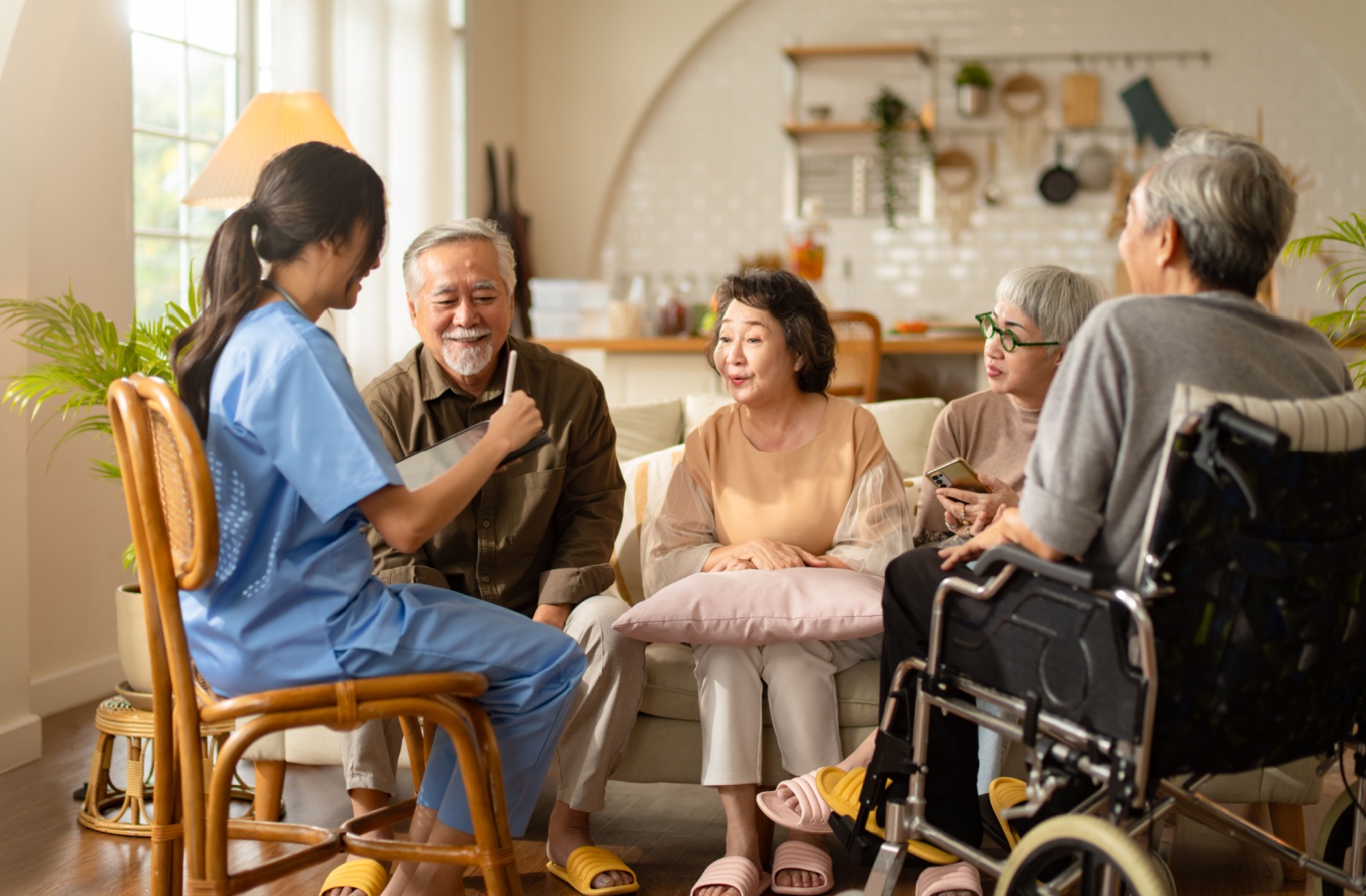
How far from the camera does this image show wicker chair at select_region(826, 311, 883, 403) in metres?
4.68

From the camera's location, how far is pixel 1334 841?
188 centimetres

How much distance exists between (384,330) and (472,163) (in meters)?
1.63

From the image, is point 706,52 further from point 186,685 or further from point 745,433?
point 186,685

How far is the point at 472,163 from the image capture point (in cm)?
606

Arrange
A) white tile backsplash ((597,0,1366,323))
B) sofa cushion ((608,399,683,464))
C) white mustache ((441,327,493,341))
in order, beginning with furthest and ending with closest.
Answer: white tile backsplash ((597,0,1366,323)) → sofa cushion ((608,399,683,464)) → white mustache ((441,327,493,341))

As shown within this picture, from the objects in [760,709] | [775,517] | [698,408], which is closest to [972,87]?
[698,408]

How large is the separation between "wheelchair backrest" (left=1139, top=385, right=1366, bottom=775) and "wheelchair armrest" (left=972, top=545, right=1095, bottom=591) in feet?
0.23

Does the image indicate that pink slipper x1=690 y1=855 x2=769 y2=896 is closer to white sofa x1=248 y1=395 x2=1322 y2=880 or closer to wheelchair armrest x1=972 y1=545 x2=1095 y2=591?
white sofa x1=248 y1=395 x2=1322 y2=880

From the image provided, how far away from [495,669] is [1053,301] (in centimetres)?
130

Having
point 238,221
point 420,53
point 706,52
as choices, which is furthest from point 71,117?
point 706,52

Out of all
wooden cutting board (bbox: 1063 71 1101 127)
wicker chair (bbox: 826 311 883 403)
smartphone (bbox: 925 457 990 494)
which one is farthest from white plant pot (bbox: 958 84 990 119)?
smartphone (bbox: 925 457 990 494)

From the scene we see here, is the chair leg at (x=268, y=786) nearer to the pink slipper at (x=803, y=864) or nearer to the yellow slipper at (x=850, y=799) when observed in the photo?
the pink slipper at (x=803, y=864)

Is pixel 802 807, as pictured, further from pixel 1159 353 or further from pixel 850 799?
pixel 1159 353

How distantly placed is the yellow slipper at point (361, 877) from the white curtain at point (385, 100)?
7.68ft
